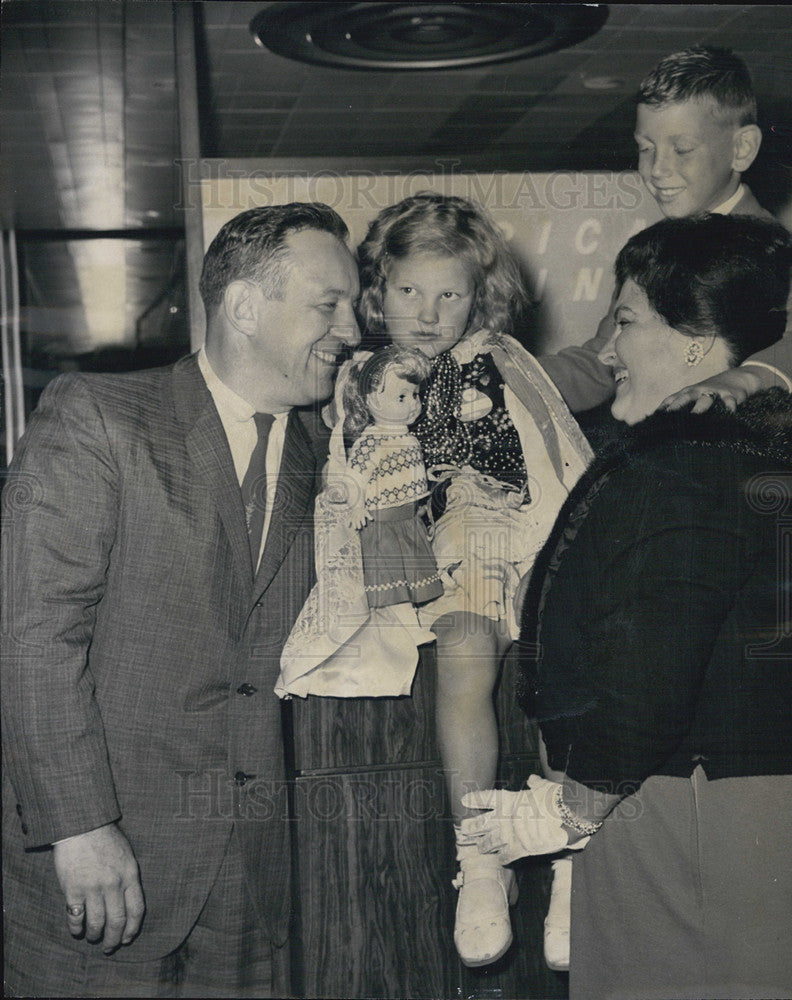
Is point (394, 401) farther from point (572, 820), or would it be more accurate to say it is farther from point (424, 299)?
point (572, 820)

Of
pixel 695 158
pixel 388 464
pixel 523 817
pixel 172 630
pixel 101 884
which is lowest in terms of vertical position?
pixel 101 884

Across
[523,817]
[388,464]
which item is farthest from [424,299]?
[523,817]

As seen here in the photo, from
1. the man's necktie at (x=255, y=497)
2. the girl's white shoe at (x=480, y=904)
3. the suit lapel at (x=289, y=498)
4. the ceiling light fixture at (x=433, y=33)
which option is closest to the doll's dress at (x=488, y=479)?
the suit lapel at (x=289, y=498)

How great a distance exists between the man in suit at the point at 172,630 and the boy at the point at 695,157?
0.62 m

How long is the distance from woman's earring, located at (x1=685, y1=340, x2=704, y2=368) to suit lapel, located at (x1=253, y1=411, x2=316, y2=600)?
3.15 ft

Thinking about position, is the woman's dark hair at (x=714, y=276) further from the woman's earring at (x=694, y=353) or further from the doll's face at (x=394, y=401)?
the doll's face at (x=394, y=401)

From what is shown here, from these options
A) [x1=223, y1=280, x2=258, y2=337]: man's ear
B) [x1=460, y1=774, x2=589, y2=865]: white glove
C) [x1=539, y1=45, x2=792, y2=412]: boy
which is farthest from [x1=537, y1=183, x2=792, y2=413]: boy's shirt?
[x1=460, y1=774, x2=589, y2=865]: white glove

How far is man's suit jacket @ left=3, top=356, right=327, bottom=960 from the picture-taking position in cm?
258

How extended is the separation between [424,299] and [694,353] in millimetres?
682

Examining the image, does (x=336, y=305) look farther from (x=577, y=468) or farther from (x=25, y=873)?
(x=25, y=873)

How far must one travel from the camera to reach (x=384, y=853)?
272cm

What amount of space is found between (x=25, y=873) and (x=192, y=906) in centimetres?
42

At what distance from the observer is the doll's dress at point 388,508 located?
8.72 feet

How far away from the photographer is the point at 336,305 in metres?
2.65
